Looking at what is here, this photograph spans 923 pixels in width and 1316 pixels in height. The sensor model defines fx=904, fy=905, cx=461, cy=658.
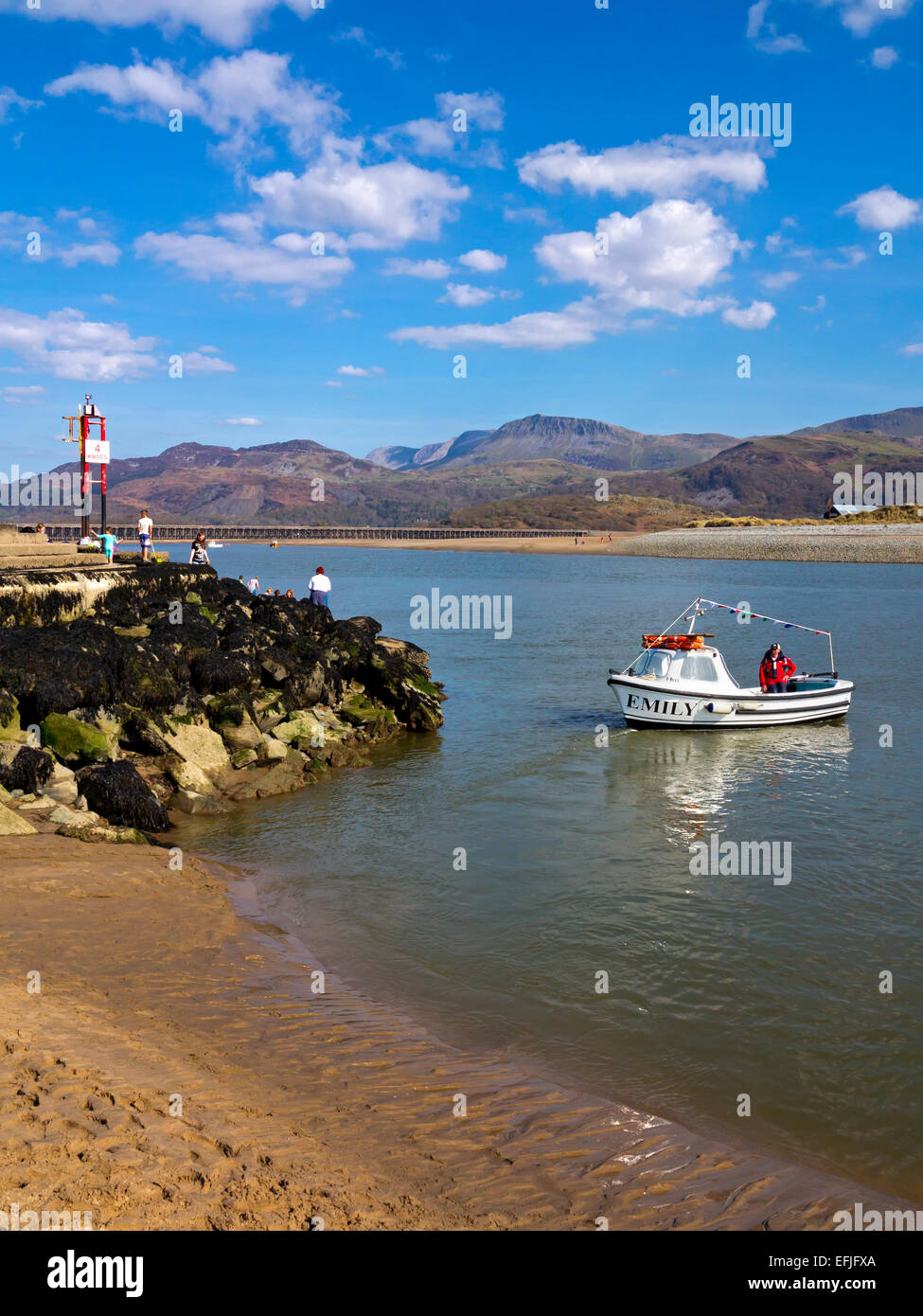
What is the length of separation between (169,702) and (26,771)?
15.0 ft

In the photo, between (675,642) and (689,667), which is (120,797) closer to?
(675,642)

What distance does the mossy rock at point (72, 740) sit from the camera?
16.0 m

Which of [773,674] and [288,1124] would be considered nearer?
[288,1124]

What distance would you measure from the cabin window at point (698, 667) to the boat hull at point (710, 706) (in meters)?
0.67

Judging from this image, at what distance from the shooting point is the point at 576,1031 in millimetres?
9336

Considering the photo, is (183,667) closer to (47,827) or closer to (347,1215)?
(47,827)

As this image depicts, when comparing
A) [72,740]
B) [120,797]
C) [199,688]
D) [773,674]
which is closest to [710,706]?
[773,674]

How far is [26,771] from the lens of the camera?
47.3 ft

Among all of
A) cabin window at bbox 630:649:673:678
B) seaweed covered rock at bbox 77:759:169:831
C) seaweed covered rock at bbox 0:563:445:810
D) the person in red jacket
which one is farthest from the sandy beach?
seaweed covered rock at bbox 77:759:169:831

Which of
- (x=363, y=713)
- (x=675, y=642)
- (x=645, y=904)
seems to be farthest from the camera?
(x=675, y=642)

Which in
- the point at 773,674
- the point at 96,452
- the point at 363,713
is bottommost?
the point at 363,713
